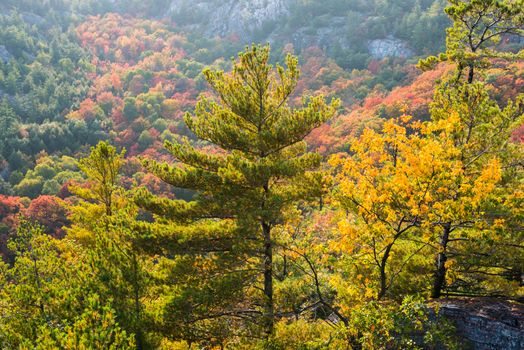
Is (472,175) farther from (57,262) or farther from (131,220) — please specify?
(57,262)

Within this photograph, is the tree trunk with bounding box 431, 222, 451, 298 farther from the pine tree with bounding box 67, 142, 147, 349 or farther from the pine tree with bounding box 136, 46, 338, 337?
the pine tree with bounding box 67, 142, 147, 349

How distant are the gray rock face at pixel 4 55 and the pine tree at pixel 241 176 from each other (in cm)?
9868

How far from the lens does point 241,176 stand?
10758 millimetres

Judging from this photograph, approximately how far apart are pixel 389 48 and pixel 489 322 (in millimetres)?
95460

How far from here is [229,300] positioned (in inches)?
444

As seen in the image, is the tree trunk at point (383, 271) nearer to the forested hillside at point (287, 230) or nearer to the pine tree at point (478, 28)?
the forested hillside at point (287, 230)

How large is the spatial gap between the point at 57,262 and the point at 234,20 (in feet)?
419

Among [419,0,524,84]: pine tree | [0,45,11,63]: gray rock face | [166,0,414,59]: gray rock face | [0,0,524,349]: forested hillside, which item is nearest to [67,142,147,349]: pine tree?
[0,0,524,349]: forested hillside

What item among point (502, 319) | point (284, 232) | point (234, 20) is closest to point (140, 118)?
point (234, 20)

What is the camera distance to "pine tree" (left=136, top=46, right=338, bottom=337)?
10859mm

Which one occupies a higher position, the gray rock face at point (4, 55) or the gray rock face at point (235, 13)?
the gray rock face at point (235, 13)

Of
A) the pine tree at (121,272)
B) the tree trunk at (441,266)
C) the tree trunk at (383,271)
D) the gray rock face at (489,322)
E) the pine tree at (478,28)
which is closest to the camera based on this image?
the gray rock face at (489,322)

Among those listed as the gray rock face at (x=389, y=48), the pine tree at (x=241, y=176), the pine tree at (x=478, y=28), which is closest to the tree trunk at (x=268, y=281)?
the pine tree at (x=241, y=176)

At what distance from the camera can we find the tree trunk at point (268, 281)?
11062mm
